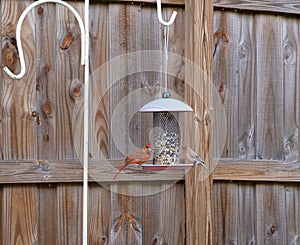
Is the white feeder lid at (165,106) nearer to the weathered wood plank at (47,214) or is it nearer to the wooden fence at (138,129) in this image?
the wooden fence at (138,129)

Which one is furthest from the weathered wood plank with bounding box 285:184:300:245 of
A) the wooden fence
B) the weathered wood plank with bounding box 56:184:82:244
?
the weathered wood plank with bounding box 56:184:82:244

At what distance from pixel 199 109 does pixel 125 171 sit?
0.46 m

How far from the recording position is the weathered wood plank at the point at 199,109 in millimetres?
3072

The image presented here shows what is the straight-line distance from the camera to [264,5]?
3.29 meters

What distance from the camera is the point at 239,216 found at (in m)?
3.27

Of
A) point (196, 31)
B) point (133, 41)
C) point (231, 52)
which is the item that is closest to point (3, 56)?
point (133, 41)

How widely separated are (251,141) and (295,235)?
56cm

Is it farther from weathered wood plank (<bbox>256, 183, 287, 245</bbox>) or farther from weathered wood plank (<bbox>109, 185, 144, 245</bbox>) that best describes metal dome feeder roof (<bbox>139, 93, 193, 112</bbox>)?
weathered wood plank (<bbox>256, 183, 287, 245</bbox>)

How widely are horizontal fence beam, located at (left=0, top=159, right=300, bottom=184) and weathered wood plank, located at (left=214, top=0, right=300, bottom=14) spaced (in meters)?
0.75

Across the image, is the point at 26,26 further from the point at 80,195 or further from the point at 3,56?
the point at 80,195

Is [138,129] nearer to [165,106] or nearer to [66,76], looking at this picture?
[66,76]

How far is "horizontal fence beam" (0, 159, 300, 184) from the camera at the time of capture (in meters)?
2.78

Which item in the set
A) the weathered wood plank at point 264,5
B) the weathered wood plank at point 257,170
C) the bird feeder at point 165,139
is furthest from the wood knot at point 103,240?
the weathered wood plank at point 264,5

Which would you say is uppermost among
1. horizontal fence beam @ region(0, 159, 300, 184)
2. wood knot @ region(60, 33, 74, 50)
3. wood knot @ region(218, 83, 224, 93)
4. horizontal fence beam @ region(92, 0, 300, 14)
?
horizontal fence beam @ region(92, 0, 300, 14)
